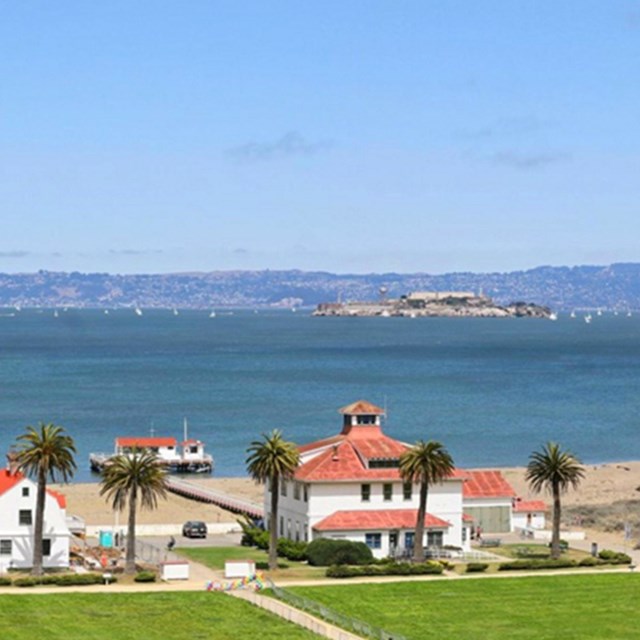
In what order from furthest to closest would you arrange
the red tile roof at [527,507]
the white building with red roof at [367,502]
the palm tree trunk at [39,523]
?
the red tile roof at [527,507] < the white building with red roof at [367,502] < the palm tree trunk at [39,523]

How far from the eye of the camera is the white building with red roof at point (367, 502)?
7806 centimetres

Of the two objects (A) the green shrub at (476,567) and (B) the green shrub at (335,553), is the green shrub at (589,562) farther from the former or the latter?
(B) the green shrub at (335,553)

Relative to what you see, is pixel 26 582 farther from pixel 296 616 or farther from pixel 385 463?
pixel 385 463

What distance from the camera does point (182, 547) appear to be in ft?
263

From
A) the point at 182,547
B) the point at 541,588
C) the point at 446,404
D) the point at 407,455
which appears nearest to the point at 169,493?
the point at 182,547

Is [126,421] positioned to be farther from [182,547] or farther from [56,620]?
[56,620]

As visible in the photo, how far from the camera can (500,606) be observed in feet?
207

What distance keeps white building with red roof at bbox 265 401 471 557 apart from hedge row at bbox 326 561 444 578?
20.6 ft

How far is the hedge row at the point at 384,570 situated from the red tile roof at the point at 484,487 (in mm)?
14603

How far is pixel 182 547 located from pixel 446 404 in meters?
117

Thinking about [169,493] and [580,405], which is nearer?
[169,493]

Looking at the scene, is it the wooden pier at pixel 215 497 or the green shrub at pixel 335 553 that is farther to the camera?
the wooden pier at pixel 215 497

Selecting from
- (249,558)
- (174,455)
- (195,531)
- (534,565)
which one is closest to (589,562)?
(534,565)

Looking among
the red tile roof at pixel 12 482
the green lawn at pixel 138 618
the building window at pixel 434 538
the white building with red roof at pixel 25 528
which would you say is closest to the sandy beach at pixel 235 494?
the building window at pixel 434 538
